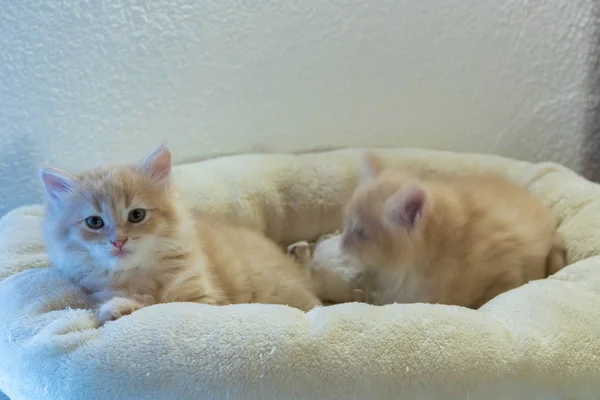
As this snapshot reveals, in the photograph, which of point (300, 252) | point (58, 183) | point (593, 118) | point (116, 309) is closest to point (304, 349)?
point (116, 309)

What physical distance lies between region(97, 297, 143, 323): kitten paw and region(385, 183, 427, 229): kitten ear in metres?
0.64

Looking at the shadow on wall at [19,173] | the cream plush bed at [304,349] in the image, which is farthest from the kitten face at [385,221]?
the shadow on wall at [19,173]

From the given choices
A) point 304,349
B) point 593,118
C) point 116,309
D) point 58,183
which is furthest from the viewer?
A: point 593,118

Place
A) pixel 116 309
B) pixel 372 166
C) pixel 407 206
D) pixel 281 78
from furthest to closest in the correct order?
pixel 281 78
pixel 372 166
pixel 407 206
pixel 116 309

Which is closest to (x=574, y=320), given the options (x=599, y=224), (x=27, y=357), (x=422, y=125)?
(x=599, y=224)

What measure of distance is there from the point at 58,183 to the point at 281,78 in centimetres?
103

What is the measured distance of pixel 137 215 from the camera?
4.34 feet

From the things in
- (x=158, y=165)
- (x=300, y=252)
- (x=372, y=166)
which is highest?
(x=158, y=165)

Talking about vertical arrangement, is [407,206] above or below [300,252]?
above

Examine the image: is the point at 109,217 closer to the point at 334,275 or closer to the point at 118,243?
the point at 118,243

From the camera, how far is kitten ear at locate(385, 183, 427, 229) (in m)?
1.40

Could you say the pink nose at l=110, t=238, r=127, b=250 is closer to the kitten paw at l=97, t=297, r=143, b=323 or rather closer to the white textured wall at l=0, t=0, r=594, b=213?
the kitten paw at l=97, t=297, r=143, b=323

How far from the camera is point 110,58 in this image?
6.13ft

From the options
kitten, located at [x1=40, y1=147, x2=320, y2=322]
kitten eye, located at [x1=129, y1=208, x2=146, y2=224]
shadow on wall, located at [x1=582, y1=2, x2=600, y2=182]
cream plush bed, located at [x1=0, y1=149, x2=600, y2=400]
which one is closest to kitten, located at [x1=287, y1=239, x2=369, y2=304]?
kitten, located at [x1=40, y1=147, x2=320, y2=322]
